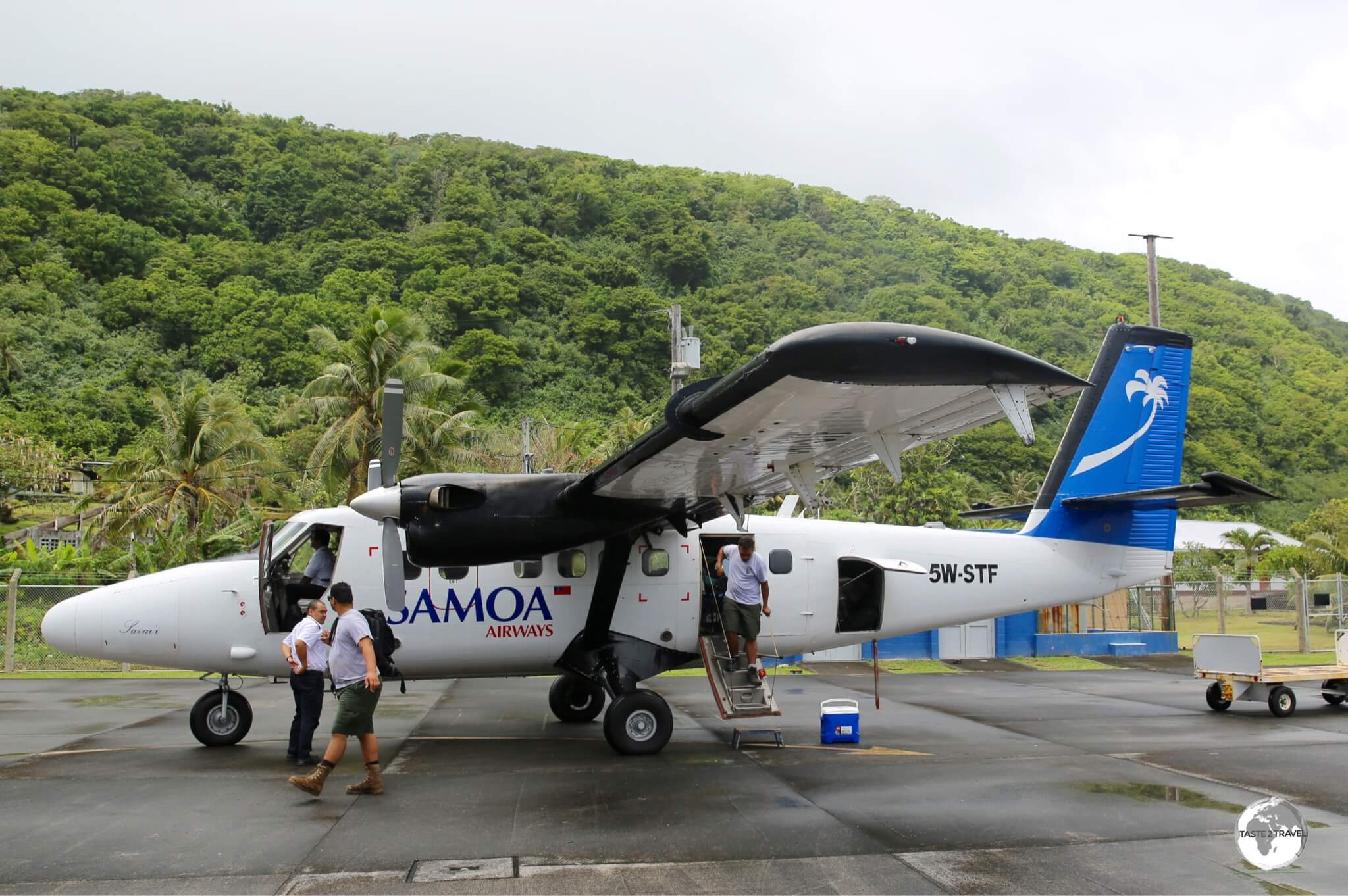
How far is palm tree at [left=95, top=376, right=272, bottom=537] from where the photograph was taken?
27797 mm

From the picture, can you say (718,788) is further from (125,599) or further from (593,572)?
(125,599)

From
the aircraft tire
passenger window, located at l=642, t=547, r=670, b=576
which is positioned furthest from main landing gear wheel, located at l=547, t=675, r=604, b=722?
the aircraft tire

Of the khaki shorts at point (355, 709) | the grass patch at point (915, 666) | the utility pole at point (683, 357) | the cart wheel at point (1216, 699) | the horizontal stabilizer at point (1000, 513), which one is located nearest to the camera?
the khaki shorts at point (355, 709)

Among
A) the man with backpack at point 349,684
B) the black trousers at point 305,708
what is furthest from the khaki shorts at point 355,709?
the black trousers at point 305,708

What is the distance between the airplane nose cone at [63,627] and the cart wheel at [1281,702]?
13957 millimetres

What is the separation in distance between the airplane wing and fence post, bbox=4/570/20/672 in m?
14.7

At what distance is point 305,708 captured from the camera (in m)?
9.28

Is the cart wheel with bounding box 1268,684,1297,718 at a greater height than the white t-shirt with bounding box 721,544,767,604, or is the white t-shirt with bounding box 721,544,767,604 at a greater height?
the white t-shirt with bounding box 721,544,767,604

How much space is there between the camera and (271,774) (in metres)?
8.84

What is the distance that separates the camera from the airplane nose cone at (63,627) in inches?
389

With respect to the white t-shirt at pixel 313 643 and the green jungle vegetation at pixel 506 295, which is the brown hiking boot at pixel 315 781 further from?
the green jungle vegetation at pixel 506 295

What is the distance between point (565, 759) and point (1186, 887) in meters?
5.77

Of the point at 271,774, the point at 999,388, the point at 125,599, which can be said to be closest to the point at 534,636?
the point at 271,774

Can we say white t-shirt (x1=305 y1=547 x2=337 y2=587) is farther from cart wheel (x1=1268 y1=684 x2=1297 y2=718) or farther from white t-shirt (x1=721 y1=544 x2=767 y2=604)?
cart wheel (x1=1268 y1=684 x2=1297 y2=718)
